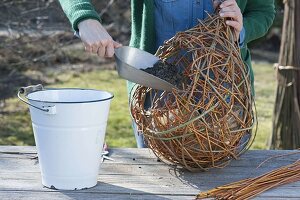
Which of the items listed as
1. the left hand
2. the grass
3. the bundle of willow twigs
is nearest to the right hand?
the left hand

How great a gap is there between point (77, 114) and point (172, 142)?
0.88ft

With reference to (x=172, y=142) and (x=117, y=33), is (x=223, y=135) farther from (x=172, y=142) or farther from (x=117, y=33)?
(x=117, y=33)

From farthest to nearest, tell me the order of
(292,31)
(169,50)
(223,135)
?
(292,31) → (169,50) → (223,135)

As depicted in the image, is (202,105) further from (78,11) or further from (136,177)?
(78,11)

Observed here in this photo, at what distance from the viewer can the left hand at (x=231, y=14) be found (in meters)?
1.67

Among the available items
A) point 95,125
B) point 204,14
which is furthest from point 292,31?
point 95,125

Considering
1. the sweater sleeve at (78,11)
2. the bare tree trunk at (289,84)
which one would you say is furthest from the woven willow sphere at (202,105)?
the bare tree trunk at (289,84)

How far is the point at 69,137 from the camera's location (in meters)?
1.51

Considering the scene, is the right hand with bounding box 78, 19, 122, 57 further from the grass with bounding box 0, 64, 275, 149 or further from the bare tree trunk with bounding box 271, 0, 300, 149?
the grass with bounding box 0, 64, 275, 149

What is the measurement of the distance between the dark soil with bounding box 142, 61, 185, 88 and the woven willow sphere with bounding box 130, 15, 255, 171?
0.04ft

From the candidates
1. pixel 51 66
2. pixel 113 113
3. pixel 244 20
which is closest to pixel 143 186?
pixel 244 20

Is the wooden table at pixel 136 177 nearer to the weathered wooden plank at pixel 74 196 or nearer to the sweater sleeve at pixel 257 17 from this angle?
the weathered wooden plank at pixel 74 196

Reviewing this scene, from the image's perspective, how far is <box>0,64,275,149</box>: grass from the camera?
4238 millimetres

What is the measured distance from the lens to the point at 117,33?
17.4ft
